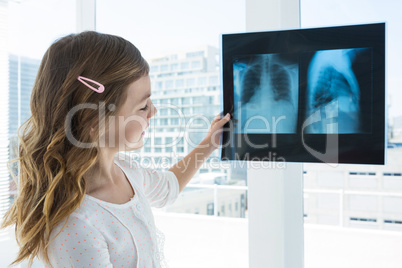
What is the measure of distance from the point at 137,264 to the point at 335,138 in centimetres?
56

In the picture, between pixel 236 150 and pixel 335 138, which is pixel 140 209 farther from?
pixel 335 138

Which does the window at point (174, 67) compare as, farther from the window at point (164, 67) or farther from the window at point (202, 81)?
the window at point (202, 81)

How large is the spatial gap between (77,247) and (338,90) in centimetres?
69

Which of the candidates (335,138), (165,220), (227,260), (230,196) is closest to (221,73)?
(335,138)

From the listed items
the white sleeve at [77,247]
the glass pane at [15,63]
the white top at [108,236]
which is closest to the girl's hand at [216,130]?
the white top at [108,236]

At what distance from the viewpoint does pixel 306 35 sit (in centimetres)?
90

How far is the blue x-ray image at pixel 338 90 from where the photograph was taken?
2.82 ft

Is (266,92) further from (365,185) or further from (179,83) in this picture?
(179,83)

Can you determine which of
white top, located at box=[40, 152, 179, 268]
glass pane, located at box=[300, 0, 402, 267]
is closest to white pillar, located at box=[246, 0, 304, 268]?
glass pane, located at box=[300, 0, 402, 267]

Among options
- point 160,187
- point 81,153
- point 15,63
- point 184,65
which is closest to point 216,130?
point 160,187

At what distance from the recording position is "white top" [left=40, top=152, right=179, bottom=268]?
2.54ft

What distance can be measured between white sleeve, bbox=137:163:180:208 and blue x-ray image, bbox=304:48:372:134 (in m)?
0.43

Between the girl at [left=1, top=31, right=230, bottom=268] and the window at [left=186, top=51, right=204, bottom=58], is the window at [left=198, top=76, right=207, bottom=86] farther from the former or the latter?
the girl at [left=1, top=31, right=230, bottom=268]

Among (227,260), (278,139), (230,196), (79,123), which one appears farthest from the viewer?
(227,260)
